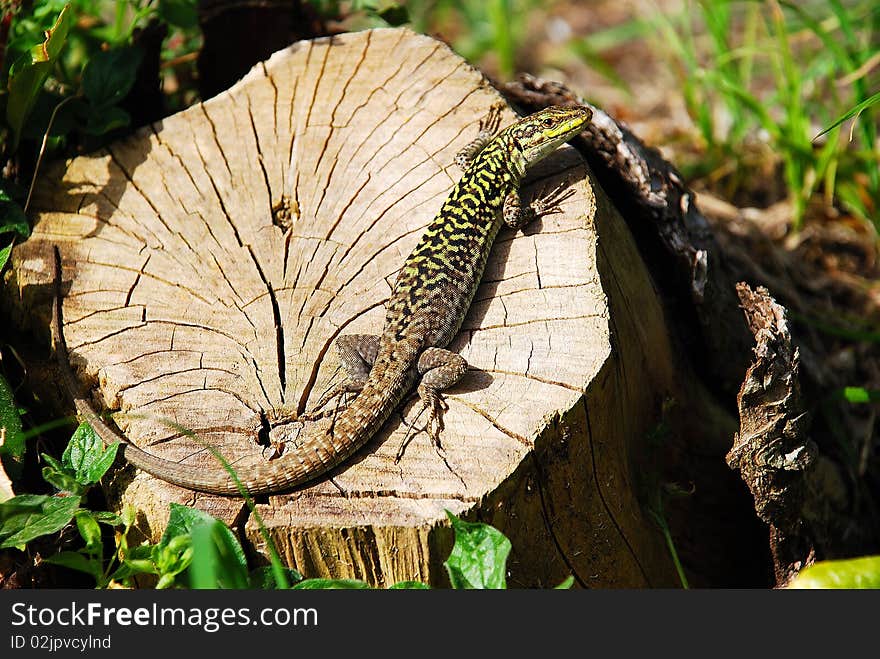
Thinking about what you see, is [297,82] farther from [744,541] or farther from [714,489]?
[744,541]

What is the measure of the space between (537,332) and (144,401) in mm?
1441

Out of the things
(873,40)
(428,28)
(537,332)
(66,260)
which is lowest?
(537,332)

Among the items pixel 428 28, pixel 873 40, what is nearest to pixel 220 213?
pixel 428 28

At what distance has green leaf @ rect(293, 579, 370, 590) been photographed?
8.85ft

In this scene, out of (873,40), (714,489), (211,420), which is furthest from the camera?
(873,40)

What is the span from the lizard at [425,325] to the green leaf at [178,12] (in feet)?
4.88

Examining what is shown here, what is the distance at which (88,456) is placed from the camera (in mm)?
3086

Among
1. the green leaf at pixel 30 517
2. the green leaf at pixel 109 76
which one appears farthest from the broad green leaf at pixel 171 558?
the green leaf at pixel 109 76

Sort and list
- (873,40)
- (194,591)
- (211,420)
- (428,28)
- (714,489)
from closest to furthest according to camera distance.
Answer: (194,591) < (211,420) < (714,489) < (873,40) < (428,28)

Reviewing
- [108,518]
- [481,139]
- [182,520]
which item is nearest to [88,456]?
[108,518]

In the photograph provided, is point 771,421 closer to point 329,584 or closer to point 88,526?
point 329,584

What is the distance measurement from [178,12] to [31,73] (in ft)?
3.28

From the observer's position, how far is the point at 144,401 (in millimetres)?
3221

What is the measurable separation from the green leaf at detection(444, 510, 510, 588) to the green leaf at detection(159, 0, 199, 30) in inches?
123
